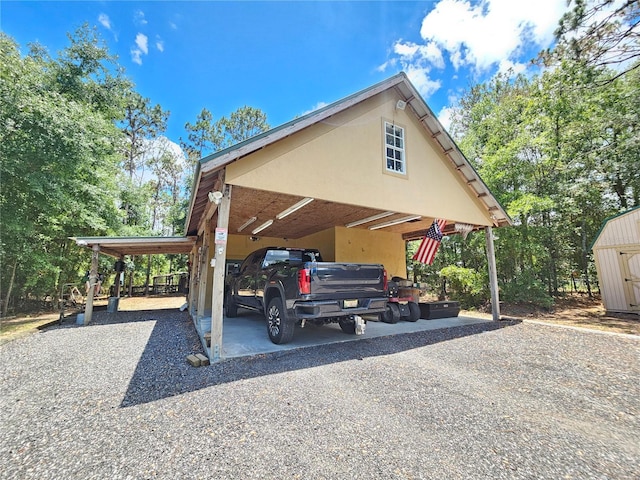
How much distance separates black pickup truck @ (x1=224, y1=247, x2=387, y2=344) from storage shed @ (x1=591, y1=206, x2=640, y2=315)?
999 centimetres

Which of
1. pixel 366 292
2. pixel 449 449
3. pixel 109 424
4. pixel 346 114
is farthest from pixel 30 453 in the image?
pixel 346 114

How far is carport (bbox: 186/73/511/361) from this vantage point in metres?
5.07

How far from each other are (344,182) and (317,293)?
2701mm

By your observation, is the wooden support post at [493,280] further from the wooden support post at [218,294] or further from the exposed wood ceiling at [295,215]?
the wooden support post at [218,294]

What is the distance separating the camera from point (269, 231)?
37.1ft

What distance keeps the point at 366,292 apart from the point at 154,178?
29199 millimetres

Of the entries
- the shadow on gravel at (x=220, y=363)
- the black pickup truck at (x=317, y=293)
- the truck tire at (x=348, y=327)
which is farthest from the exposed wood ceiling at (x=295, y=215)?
the shadow on gravel at (x=220, y=363)

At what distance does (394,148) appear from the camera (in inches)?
290

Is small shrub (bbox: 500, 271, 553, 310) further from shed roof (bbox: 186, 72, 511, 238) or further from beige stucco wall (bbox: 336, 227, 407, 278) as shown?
beige stucco wall (bbox: 336, 227, 407, 278)

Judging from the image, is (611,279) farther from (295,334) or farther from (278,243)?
(278,243)

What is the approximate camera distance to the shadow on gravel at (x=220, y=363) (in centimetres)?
361

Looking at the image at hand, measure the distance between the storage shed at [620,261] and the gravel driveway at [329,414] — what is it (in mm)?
6009

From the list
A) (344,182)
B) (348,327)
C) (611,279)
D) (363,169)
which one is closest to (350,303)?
(348,327)

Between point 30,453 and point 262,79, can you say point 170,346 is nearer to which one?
point 30,453
